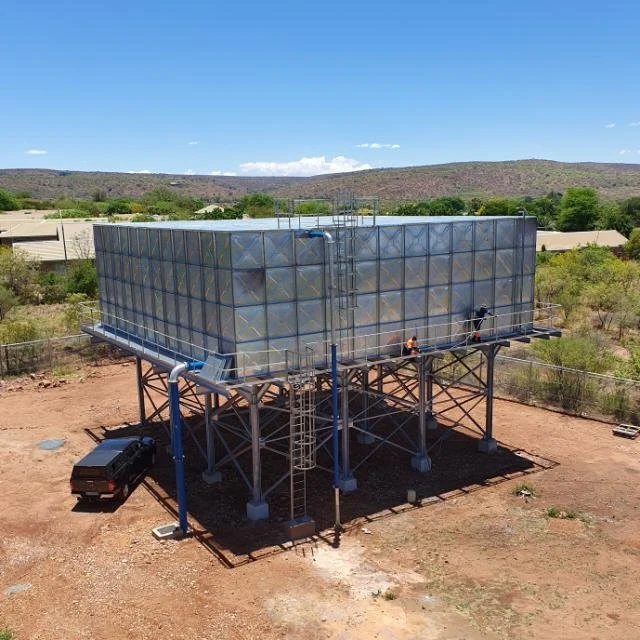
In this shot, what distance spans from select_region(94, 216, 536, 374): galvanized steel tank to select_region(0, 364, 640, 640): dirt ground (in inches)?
211

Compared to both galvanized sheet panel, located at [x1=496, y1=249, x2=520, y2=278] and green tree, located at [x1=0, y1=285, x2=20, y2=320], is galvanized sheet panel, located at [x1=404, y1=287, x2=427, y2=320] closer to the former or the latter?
galvanized sheet panel, located at [x1=496, y1=249, x2=520, y2=278]

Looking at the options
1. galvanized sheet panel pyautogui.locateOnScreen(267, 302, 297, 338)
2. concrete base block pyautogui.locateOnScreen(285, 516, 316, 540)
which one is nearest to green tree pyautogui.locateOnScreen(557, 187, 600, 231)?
galvanized sheet panel pyautogui.locateOnScreen(267, 302, 297, 338)

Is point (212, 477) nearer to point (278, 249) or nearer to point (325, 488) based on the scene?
point (325, 488)

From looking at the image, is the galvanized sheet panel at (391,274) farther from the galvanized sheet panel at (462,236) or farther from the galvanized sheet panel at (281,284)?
the galvanized sheet panel at (281,284)

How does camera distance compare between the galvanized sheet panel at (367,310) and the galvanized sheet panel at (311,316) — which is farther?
the galvanized sheet panel at (367,310)

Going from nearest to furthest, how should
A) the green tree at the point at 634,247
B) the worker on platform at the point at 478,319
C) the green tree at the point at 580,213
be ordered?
the worker on platform at the point at 478,319 → the green tree at the point at 634,247 → the green tree at the point at 580,213

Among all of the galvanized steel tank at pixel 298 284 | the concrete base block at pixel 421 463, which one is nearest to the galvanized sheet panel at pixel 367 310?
the galvanized steel tank at pixel 298 284

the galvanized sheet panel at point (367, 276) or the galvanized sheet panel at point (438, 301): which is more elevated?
the galvanized sheet panel at point (367, 276)

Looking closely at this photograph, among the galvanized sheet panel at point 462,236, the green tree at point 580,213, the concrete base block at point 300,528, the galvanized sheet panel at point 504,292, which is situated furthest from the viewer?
the green tree at point 580,213

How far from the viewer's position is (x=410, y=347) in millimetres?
22344

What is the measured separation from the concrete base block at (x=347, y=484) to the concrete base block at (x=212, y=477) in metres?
4.24

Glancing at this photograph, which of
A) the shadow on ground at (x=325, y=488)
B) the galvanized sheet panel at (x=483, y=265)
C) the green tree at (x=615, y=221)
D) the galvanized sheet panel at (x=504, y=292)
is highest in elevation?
the galvanized sheet panel at (x=483, y=265)

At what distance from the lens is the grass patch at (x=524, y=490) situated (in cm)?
2241

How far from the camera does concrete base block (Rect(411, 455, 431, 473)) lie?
24438 mm
